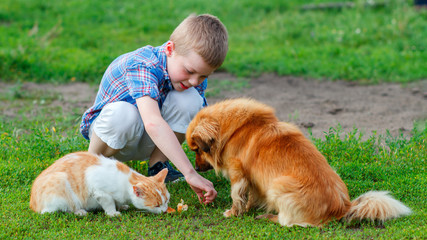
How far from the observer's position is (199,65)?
151 inches

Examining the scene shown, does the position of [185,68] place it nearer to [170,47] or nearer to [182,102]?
[170,47]

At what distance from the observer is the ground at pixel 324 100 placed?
607 cm

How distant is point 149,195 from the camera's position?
3686 millimetres

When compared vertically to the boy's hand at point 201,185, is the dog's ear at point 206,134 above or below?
above

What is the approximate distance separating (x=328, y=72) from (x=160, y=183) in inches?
211

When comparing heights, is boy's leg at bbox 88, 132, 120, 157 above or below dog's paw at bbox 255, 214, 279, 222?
above

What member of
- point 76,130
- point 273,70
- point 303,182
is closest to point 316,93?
point 273,70

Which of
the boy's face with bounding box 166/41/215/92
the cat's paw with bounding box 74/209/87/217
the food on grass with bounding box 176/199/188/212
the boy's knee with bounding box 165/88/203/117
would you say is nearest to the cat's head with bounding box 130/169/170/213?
the food on grass with bounding box 176/199/188/212

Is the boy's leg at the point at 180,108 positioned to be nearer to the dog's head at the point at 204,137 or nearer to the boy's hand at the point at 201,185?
the dog's head at the point at 204,137

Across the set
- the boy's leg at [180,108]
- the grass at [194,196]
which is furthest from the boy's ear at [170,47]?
the grass at [194,196]

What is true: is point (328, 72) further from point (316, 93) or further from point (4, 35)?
point (4, 35)

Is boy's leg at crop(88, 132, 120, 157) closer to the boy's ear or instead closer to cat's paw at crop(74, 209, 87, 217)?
cat's paw at crop(74, 209, 87, 217)

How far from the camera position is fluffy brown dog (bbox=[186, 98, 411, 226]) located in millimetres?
3389

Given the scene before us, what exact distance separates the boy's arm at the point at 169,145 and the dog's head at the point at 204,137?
14 centimetres
